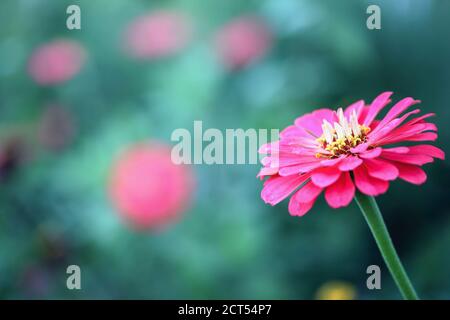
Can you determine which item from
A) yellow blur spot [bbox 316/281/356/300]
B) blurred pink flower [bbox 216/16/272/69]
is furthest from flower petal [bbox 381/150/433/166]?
blurred pink flower [bbox 216/16/272/69]

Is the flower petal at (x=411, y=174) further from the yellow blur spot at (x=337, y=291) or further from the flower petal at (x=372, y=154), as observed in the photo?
the yellow blur spot at (x=337, y=291)

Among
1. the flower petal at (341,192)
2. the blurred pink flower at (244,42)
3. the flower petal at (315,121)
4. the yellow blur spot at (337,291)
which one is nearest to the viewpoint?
the flower petal at (341,192)

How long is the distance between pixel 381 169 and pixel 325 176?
4cm

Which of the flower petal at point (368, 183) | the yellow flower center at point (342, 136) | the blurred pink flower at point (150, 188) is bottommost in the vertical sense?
the flower petal at point (368, 183)

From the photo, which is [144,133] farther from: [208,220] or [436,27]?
[436,27]

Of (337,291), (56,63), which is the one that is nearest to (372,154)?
(337,291)

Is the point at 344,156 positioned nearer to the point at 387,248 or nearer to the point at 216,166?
the point at 387,248

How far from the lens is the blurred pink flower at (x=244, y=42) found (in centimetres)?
85

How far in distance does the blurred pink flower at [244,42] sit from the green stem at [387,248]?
21.2 inches

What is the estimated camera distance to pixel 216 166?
0.82m

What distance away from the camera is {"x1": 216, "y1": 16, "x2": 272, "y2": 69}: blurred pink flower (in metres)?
0.85

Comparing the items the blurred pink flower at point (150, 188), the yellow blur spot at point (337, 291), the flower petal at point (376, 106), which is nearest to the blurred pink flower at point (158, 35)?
the blurred pink flower at point (150, 188)

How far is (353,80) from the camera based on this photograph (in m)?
0.87

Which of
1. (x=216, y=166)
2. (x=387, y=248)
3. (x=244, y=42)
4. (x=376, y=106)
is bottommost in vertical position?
(x=387, y=248)
